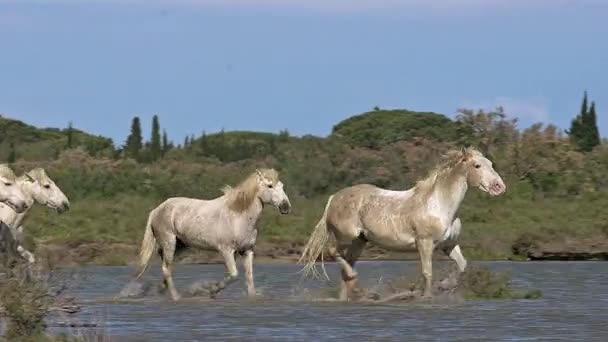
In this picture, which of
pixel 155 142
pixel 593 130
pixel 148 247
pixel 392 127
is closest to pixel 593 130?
pixel 593 130

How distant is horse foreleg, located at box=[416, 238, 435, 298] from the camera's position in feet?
60.3

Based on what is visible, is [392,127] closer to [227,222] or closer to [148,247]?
[148,247]

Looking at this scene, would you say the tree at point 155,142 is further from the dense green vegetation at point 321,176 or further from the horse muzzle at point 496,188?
the horse muzzle at point 496,188

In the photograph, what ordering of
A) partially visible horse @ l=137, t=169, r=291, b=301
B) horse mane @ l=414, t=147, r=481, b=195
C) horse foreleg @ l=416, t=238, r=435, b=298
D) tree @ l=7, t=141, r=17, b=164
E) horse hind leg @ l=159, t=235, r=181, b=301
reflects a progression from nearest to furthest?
horse foreleg @ l=416, t=238, r=435, b=298 → horse mane @ l=414, t=147, r=481, b=195 → partially visible horse @ l=137, t=169, r=291, b=301 → horse hind leg @ l=159, t=235, r=181, b=301 → tree @ l=7, t=141, r=17, b=164

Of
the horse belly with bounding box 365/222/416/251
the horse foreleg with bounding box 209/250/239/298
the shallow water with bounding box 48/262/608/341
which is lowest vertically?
the shallow water with bounding box 48/262/608/341

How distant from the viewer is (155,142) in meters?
72.8

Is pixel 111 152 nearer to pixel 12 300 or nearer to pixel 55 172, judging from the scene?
pixel 55 172

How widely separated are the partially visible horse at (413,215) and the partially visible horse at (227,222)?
0.76 meters

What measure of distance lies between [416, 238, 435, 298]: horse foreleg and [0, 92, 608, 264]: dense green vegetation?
17811 mm

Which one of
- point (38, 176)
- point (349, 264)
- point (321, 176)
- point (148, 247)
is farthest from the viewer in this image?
point (321, 176)

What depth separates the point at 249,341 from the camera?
46.9 feet

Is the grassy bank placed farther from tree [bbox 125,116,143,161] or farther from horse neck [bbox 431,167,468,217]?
tree [bbox 125,116,143,161]

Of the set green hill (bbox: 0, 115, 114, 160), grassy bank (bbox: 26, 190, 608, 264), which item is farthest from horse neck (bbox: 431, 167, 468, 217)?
green hill (bbox: 0, 115, 114, 160)

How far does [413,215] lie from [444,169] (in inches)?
29.4
